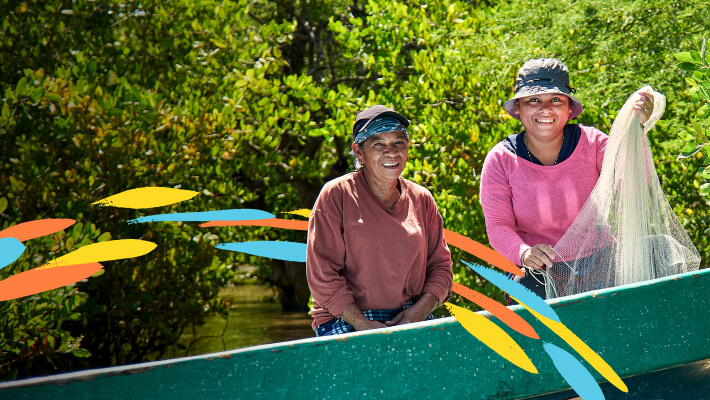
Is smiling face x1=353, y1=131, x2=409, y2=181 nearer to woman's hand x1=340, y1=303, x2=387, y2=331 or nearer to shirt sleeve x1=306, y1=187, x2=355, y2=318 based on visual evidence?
shirt sleeve x1=306, y1=187, x2=355, y2=318

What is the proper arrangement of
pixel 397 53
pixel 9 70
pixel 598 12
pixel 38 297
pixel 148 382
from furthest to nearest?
pixel 397 53 < pixel 9 70 < pixel 598 12 < pixel 38 297 < pixel 148 382

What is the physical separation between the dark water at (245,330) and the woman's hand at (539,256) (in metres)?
4.22

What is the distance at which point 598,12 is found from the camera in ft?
14.4

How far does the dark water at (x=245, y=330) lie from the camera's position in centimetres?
722

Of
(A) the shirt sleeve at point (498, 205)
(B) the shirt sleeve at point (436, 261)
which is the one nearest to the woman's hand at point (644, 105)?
(A) the shirt sleeve at point (498, 205)

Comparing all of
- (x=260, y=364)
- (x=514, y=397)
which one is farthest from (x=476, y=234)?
(x=260, y=364)

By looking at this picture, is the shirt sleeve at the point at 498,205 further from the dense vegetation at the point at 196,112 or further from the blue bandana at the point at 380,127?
the dense vegetation at the point at 196,112

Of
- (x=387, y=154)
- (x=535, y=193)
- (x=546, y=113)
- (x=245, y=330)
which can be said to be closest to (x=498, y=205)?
(x=535, y=193)

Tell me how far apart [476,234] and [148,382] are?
11.0ft

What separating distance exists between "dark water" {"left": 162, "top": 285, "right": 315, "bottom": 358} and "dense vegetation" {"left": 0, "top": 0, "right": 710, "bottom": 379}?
2.86 feet

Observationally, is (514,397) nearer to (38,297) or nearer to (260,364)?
(260,364)

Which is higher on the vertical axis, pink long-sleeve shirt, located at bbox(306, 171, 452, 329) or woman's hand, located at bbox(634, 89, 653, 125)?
woman's hand, located at bbox(634, 89, 653, 125)

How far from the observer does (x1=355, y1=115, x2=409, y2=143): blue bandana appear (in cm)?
261

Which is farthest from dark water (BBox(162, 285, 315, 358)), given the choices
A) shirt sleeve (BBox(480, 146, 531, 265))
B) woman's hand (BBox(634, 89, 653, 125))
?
woman's hand (BBox(634, 89, 653, 125))
